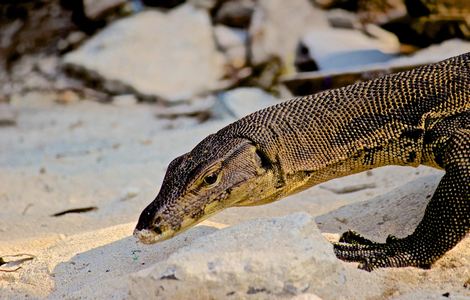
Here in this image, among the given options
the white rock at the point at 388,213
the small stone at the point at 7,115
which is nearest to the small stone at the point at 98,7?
the small stone at the point at 7,115

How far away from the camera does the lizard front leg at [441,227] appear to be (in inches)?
151

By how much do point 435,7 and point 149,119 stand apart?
310 cm

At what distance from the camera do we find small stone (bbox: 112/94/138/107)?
8961 mm

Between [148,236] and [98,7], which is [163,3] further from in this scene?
[148,236]

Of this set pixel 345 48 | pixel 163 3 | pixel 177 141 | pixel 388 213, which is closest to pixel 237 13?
pixel 163 3

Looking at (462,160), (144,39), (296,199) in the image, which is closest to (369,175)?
(296,199)

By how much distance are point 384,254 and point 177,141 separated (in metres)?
3.74

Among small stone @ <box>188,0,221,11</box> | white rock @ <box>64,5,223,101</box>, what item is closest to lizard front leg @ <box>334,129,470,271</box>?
white rock @ <box>64,5,223,101</box>

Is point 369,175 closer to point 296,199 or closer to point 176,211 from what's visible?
point 296,199

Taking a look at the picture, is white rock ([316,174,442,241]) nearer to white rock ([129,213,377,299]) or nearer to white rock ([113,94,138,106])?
white rock ([129,213,377,299])

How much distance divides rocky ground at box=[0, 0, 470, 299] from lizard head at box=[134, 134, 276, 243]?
29cm

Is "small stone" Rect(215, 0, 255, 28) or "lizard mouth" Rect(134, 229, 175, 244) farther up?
"lizard mouth" Rect(134, 229, 175, 244)

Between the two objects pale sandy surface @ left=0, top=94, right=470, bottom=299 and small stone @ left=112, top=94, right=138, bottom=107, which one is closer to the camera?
pale sandy surface @ left=0, top=94, right=470, bottom=299

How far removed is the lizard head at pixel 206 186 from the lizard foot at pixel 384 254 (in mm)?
507
